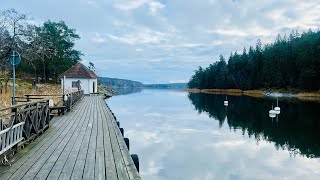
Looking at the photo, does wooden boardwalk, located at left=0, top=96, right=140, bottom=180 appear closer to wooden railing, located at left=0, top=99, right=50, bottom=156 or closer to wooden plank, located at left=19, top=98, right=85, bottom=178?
wooden plank, located at left=19, top=98, right=85, bottom=178

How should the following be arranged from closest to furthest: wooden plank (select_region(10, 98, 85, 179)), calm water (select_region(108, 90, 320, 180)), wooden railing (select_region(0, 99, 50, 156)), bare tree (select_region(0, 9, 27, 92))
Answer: wooden plank (select_region(10, 98, 85, 179)) < wooden railing (select_region(0, 99, 50, 156)) < calm water (select_region(108, 90, 320, 180)) < bare tree (select_region(0, 9, 27, 92))

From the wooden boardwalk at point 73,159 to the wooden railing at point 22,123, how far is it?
0.31m

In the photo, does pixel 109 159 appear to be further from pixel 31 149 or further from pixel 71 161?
pixel 31 149

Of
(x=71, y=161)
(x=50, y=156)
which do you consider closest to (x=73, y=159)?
(x=71, y=161)

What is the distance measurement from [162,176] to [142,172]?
76 cm

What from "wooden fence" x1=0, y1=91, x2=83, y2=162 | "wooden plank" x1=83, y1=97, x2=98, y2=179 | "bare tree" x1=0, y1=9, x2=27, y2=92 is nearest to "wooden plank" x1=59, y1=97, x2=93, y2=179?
"wooden plank" x1=83, y1=97, x2=98, y2=179

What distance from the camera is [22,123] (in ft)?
24.4

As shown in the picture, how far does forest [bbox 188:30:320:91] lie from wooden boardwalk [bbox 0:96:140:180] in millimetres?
55220

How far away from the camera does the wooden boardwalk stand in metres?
5.55

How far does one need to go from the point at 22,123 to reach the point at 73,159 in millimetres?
1685

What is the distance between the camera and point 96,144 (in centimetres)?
845

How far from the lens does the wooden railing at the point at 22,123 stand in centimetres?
629

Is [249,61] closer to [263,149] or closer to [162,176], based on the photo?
[263,149]

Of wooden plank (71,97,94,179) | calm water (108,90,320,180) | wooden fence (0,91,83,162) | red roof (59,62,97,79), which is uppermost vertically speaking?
red roof (59,62,97,79)
